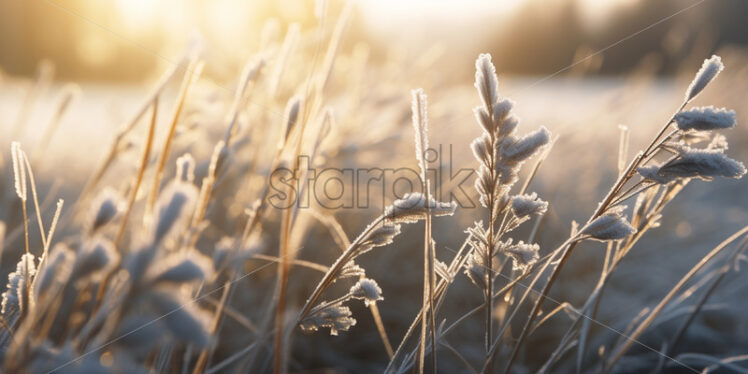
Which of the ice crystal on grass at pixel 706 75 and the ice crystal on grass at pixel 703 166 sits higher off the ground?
the ice crystal on grass at pixel 706 75

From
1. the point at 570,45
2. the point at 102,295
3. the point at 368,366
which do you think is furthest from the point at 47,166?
the point at 570,45

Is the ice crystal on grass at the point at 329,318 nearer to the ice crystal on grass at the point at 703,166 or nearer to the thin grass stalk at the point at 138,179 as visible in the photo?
the thin grass stalk at the point at 138,179

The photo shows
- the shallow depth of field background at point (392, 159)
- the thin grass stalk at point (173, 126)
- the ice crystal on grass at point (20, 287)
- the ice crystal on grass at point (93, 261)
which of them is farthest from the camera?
the shallow depth of field background at point (392, 159)

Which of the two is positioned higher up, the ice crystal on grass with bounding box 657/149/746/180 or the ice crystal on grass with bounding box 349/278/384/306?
the ice crystal on grass with bounding box 657/149/746/180

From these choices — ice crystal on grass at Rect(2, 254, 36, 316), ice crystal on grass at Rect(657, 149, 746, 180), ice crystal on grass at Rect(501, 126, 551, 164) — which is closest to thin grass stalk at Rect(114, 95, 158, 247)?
ice crystal on grass at Rect(2, 254, 36, 316)

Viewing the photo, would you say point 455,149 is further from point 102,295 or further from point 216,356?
point 102,295

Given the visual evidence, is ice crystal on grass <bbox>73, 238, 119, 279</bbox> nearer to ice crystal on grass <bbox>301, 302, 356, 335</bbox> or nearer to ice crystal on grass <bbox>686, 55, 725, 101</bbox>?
ice crystal on grass <bbox>301, 302, 356, 335</bbox>

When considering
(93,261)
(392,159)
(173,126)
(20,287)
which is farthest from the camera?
(392,159)

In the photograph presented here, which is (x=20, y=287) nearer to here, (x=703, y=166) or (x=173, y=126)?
(x=173, y=126)

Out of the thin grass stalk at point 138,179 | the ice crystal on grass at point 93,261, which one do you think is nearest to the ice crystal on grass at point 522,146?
the ice crystal on grass at point 93,261

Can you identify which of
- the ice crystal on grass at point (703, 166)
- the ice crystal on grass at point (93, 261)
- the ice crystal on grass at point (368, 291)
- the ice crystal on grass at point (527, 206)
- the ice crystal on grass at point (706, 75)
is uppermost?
the ice crystal on grass at point (706, 75)

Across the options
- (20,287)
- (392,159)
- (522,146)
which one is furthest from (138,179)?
(392,159)

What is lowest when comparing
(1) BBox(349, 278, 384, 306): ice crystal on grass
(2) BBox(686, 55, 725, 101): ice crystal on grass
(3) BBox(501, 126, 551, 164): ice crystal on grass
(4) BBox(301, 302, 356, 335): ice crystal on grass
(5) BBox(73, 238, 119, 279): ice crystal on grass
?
(4) BBox(301, 302, 356, 335): ice crystal on grass

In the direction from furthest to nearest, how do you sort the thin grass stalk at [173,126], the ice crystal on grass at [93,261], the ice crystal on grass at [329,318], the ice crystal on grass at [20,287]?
the thin grass stalk at [173,126] < the ice crystal on grass at [329,318] < the ice crystal on grass at [20,287] < the ice crystal on grass at [93,261]
